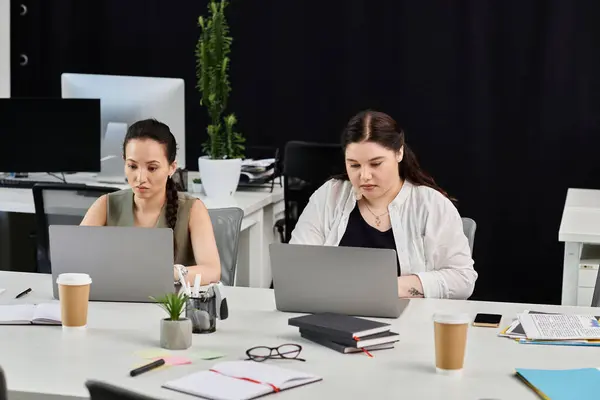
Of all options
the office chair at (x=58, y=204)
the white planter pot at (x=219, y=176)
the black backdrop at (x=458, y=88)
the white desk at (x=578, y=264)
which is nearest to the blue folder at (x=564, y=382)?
the white desk at (x=578, y=264)

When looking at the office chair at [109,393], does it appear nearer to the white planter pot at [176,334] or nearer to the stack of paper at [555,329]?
the white planter pot at [176,334]

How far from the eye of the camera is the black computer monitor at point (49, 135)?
4539 millimetres

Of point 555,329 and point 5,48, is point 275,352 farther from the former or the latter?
point 5,48

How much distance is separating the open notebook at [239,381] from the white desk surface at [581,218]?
1969 mm

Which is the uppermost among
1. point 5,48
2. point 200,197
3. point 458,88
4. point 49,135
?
point 5,48

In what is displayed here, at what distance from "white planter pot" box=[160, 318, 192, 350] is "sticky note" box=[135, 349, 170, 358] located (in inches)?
1.1

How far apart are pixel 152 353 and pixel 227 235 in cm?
107

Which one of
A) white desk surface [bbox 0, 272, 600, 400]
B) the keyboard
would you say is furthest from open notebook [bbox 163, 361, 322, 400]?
the keyboard

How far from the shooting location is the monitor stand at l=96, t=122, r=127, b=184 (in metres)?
4.68

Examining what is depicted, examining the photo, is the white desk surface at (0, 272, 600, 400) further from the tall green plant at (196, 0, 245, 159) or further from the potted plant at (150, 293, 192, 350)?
the tall green plant at (196, 0, 245, 159)

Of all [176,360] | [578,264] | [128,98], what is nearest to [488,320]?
[176,360]

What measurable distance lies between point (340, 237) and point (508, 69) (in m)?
2.62

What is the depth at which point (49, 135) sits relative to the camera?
15.0 feet

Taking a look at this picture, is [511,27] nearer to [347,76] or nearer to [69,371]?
[347,76]
